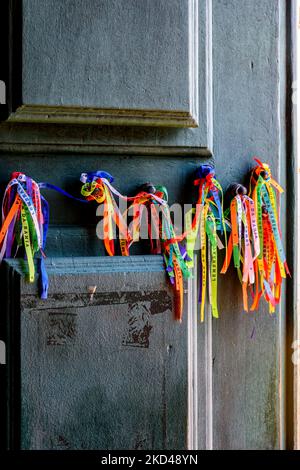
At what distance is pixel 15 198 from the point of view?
1.05 meters

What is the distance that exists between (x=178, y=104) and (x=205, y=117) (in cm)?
9

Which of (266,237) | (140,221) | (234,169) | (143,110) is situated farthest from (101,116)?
(266,237)

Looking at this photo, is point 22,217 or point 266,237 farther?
point 266,237

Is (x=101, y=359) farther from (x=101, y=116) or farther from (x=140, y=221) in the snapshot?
(x=101, y=116)

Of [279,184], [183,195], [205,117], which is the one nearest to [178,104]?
[205,117]

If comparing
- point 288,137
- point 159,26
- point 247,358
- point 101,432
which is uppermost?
point 159,26

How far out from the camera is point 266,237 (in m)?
1.24

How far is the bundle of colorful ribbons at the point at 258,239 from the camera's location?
121cm

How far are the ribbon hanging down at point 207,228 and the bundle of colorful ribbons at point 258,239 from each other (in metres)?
0.03

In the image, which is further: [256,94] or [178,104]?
[256,94]

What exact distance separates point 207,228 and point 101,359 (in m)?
0.35

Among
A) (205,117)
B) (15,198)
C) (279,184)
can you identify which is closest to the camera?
(15,198)

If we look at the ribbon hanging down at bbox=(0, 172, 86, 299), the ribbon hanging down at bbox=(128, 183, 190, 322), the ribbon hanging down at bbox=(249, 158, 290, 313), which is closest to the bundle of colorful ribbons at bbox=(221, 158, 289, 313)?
the ribbon hanging down at bbox=(249, 158, 290, 313)

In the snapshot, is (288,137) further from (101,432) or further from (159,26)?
(101,432)
